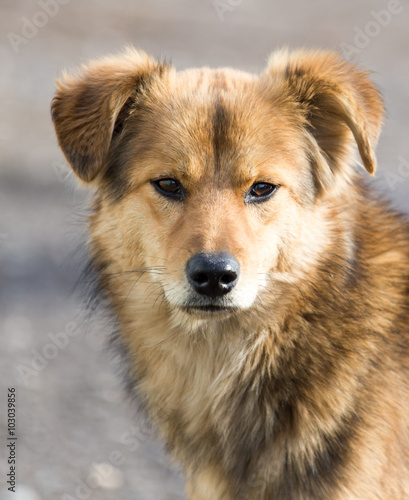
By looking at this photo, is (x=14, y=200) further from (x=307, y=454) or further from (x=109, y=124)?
(x=307, y=454)

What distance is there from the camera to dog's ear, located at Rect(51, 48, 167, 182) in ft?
9.68

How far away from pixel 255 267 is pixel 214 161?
50 cm

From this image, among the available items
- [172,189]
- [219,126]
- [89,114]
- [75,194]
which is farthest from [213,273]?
[75,194]

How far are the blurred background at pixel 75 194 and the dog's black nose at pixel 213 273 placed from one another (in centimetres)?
95

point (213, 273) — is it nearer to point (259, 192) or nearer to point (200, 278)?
point (200, 278)

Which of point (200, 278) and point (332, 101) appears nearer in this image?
point (200, 278)

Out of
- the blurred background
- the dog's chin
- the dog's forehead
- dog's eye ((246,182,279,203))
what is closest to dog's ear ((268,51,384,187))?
the dog's forehead

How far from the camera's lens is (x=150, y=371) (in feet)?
10.6

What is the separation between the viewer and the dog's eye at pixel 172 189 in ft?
9.53

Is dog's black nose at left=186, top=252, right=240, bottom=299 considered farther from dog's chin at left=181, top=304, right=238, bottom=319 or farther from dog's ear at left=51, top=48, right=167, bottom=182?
dog's ear at left=51, top=48, right=167, bottom=182

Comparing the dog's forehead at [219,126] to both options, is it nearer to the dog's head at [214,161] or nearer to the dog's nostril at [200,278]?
the dog's head at [214,161]

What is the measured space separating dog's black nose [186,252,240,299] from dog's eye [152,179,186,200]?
0.39m

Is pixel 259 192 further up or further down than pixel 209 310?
further up

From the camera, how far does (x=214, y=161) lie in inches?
113
